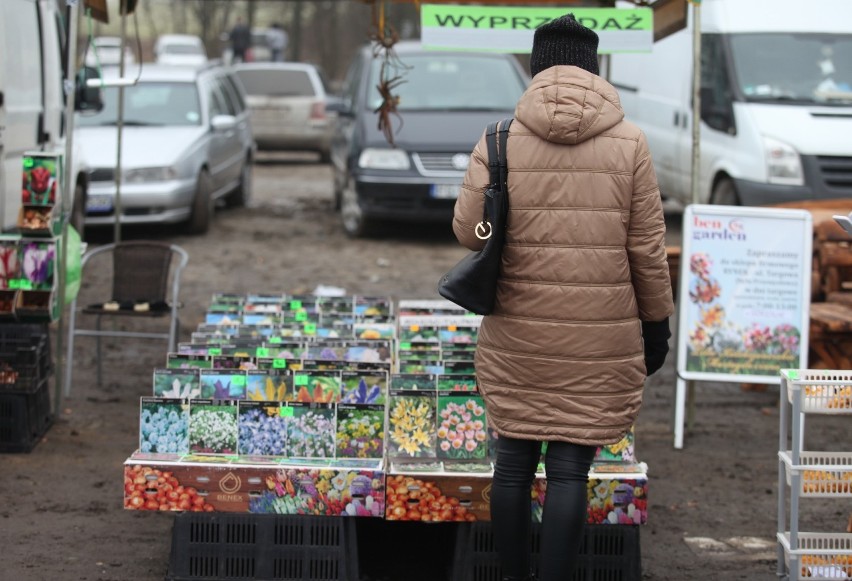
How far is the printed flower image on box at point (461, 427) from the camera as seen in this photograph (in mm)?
4777

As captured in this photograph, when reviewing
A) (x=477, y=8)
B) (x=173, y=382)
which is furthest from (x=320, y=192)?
(x=173, y=382)

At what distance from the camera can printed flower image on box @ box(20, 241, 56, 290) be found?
623cm

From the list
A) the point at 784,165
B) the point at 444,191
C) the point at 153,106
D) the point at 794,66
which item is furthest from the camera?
the point at 153,106

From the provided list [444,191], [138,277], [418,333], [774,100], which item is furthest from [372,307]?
[444,191]

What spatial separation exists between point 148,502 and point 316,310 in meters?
1.79

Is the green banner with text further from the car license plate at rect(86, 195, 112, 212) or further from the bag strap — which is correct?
the car license plate at rect(86, 195, 112, 212)

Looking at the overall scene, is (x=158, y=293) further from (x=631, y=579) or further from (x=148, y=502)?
(x=631, y=579)

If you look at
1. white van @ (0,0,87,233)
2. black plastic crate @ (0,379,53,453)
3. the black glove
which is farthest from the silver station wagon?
the black glove

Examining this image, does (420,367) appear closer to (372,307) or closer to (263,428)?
(263,428)

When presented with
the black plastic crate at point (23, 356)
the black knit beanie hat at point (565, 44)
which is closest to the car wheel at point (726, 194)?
the black plastic crate at point (23, 356)

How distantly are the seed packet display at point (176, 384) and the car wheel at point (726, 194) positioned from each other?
728cm

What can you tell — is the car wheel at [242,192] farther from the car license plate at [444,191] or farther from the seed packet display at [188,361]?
the seed packet display at [188,361]

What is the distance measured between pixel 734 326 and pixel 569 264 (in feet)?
9.81

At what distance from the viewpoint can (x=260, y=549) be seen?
4.57 meters
